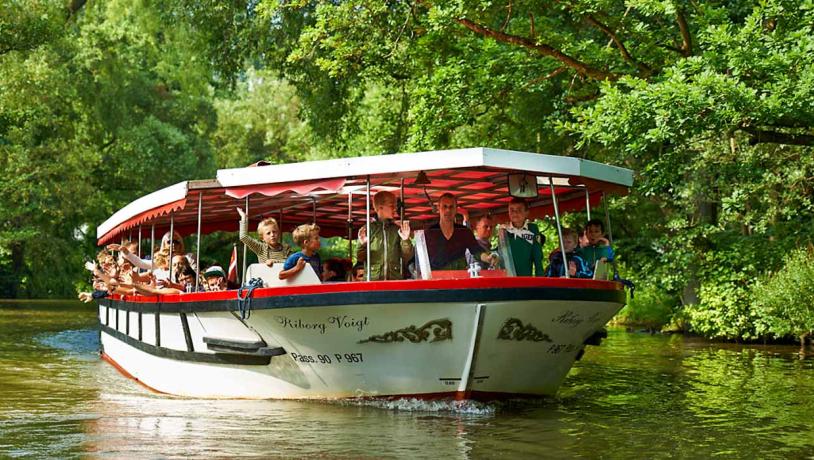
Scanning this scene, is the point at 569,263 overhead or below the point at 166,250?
below

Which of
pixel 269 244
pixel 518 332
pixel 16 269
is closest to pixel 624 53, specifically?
pixel 269 244

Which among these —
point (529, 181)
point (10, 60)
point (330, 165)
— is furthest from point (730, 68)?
point (10, 60)

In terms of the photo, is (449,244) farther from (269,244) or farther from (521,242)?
(269,244)

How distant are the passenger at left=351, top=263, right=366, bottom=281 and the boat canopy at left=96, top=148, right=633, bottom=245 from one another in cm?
64

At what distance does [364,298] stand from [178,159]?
31.6 m

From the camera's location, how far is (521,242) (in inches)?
483

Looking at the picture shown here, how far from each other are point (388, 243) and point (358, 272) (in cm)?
167

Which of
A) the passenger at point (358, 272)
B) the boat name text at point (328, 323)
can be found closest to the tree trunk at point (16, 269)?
the passenger at point (358, 272)

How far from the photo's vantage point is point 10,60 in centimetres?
3572

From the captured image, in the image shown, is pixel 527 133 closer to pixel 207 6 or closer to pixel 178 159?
pixel 207 6

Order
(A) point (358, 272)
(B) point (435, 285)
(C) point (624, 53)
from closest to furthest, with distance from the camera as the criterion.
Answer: (B) point (435, 285) < (A) point (358, 272) < (C) point (624, 53)

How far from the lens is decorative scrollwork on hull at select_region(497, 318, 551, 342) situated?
36.9 ft

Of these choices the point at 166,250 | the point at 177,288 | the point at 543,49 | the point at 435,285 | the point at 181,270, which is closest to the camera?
the point at 435,285

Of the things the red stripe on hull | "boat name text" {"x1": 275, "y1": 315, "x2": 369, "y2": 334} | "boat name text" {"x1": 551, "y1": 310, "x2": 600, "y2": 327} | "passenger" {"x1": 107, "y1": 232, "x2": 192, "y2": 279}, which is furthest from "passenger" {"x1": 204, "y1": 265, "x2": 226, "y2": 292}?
"boat name text" {"x1": 551, "y1": 310, "x2": 600, "y2": 327}
